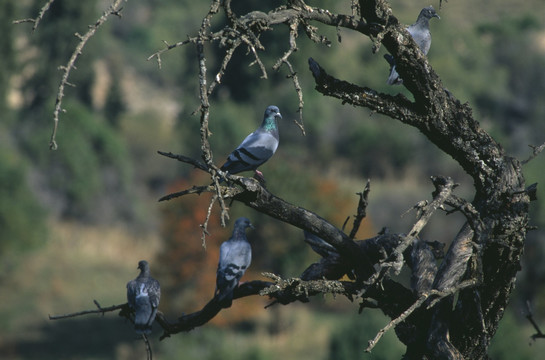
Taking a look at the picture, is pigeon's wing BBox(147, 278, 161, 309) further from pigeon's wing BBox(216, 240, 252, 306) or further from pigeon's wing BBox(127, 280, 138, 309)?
pigeon's wing BBox(216, 240, 252, 306)

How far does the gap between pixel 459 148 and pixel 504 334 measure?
17.5 m

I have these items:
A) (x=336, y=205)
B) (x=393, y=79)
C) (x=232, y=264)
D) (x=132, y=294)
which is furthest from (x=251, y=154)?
(x=336, y=205)

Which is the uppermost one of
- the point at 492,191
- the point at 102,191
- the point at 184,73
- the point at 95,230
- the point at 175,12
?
the point at 175,12

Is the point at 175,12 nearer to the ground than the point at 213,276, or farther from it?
farther from it

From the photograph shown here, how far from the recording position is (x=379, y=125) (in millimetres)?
62875

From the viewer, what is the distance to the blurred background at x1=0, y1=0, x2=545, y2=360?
3419 centimetres

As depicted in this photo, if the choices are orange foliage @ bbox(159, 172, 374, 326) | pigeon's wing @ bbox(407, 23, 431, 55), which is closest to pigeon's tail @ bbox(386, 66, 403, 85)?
pigeon's wing @ bbox(407, 23, 431, 55)

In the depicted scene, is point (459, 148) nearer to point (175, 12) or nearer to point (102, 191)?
point (102, 191)

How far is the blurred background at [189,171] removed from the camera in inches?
1346

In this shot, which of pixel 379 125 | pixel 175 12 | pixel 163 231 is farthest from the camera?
pixel 175 12

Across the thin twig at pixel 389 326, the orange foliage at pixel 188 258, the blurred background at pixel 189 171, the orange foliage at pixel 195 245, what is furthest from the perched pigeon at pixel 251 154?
the orange foliage at pixel 188 258

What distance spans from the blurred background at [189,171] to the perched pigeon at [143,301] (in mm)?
5401

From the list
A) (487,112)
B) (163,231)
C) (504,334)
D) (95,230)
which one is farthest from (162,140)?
(504,334)

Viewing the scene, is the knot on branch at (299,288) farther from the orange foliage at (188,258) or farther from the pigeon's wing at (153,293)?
the orange foliage at (188,258)
